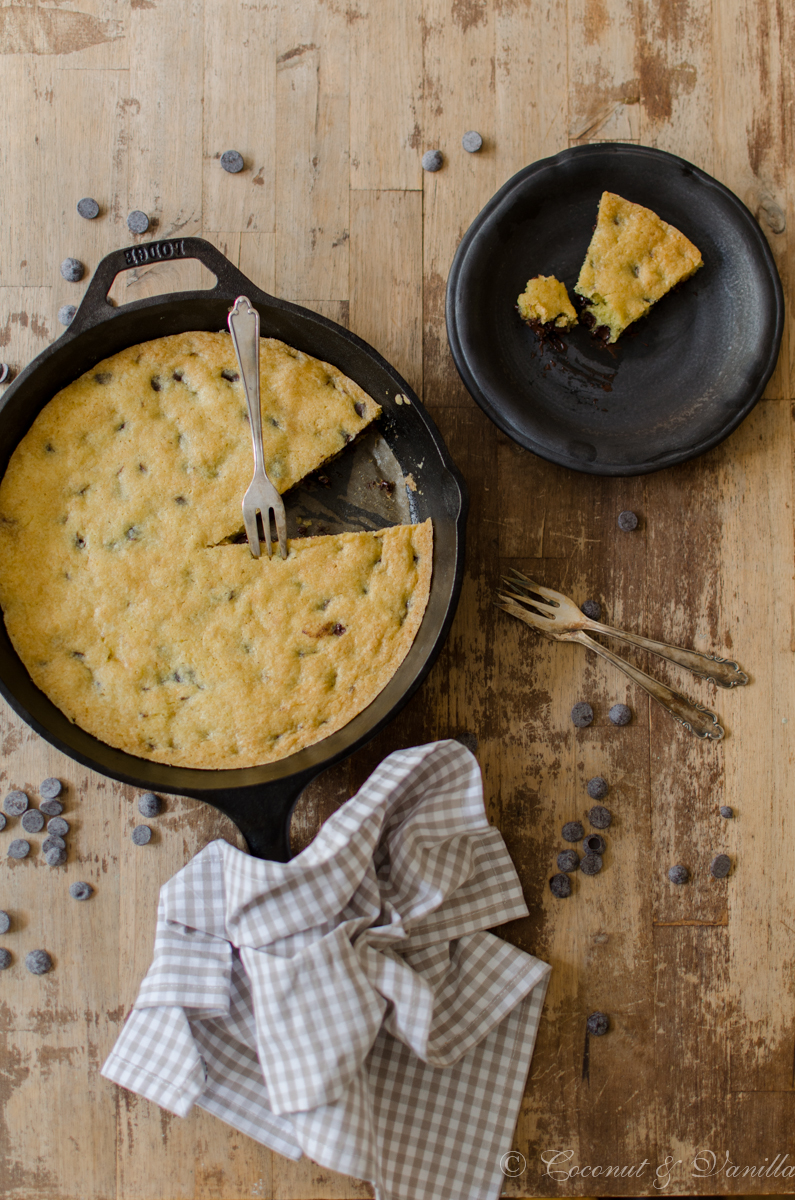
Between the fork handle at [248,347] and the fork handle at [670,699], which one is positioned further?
the fork handle at [670,699]

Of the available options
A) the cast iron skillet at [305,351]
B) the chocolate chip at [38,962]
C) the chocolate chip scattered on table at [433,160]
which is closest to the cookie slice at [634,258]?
the chocolate chip scattered on table at [433,160]

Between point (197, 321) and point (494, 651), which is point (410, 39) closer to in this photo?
point (197, 321)

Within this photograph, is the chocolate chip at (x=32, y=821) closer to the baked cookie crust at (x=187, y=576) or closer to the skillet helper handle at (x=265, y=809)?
the baked cookie crust at (x=187, y=576)

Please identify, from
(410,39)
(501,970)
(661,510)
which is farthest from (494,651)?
(410,39)

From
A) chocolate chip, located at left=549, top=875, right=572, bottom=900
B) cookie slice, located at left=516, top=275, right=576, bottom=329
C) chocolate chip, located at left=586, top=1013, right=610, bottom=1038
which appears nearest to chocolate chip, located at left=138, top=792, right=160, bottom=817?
chocolate chip, located at left=549, top=875, right=572, bottom=900

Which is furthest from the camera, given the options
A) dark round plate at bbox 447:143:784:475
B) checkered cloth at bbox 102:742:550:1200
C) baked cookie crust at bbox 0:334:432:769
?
dark round plate at bbox 447:143:784:475

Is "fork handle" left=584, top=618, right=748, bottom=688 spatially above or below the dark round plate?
below

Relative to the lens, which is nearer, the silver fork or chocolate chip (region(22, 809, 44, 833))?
the silver fork

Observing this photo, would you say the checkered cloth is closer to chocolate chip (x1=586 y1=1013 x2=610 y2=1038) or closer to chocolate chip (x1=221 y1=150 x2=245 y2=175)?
→ chocolate chip (x1=586 y1=1013 x2=610 y2=1038)
